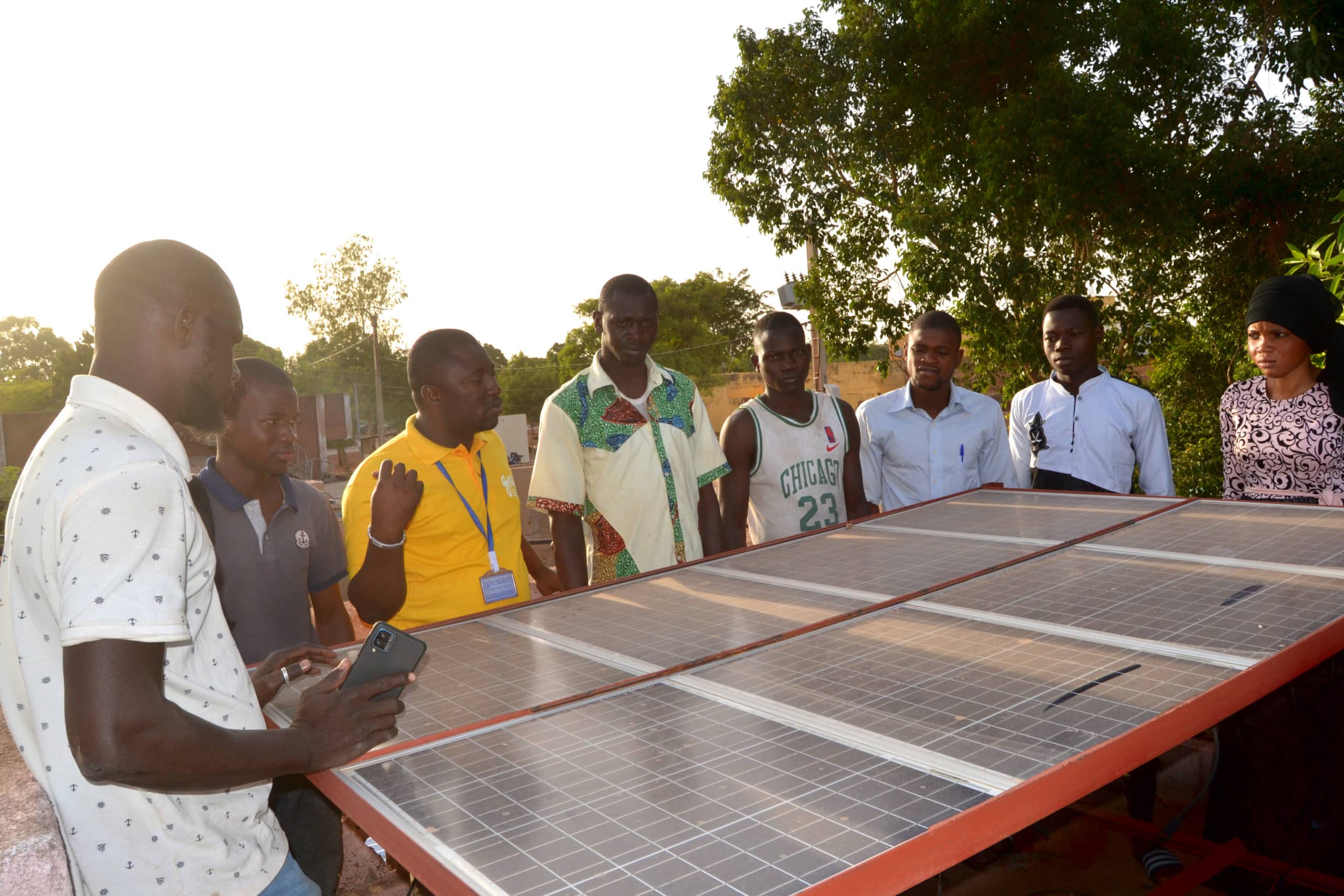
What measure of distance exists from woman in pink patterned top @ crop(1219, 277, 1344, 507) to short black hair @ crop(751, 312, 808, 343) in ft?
5.84

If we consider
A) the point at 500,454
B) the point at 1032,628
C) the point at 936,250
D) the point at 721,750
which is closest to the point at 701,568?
the point at 500,454

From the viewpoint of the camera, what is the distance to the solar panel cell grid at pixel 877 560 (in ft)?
8.30

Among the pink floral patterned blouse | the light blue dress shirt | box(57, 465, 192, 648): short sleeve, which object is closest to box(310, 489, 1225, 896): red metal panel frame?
box(57, 465, 192, 648): short sleeve

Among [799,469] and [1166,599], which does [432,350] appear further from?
[1166,599]

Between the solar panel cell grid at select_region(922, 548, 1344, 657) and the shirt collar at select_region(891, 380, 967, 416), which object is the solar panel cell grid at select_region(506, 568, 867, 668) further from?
the shirt collar at select_region(891, 380, 967, 416)

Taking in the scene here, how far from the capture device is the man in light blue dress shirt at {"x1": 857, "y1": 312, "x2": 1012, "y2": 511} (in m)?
4.30

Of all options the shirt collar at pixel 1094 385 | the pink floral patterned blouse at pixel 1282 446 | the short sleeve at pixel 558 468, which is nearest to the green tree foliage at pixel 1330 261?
the pink floral patterned blouse at pixel 1282 446

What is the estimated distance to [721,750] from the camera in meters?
1.42

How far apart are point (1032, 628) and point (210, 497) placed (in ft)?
8.17

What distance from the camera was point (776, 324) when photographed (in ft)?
13.6

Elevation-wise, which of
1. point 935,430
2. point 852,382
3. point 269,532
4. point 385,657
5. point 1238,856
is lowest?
point 1238,856

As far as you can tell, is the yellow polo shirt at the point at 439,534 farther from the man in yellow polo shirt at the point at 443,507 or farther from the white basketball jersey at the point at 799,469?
the white basketball jersey at the point at 799,469

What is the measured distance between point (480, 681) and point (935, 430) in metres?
2.96

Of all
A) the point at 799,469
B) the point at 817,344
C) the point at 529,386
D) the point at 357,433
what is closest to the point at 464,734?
the point at 799,469
